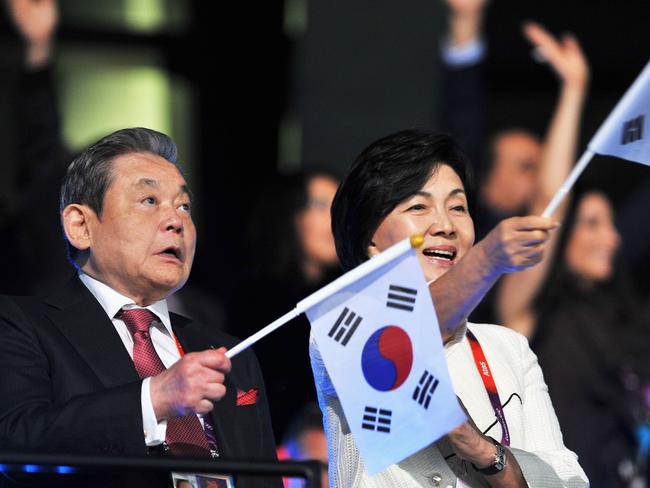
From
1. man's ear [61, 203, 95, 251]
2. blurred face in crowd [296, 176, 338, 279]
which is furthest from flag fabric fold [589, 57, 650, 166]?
blurred face in crowd [296, 176, 338, 279]

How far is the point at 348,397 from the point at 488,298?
3.51 metres

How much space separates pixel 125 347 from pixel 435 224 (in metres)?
0.79

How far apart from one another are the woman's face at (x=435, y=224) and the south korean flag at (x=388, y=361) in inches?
10.4

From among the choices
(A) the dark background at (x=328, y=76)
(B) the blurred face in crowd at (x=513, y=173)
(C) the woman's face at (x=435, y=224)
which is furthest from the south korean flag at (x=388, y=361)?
(A) the dark background at (x=328, y=76)

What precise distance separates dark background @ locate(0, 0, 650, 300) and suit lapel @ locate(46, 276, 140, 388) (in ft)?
12.3

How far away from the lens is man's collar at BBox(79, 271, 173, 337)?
322 cm

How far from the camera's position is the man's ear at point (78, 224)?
330 cm

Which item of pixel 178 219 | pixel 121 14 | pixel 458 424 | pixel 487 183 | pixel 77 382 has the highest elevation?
pixel 121 14

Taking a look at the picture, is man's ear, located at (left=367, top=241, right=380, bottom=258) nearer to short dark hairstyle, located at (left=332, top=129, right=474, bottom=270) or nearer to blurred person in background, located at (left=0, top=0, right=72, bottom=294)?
short dark hairstyle, located at (left=332, top=129, right=474, bottom=270)

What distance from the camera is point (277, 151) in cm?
739

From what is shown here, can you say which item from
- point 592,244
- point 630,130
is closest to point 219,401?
point 630,130

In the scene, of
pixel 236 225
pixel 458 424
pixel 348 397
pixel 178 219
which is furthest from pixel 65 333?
pixel 236 225

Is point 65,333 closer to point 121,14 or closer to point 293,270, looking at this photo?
point 293,270

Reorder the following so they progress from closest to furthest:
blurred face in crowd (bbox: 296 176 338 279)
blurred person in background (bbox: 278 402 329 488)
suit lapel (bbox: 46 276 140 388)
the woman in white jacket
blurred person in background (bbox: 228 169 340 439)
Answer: the woman in white jacket < suit lapel (bbox: 46 276 140 388) < blurred person in background (bbox: 278 402 329 488) < blurred person in background (bbox: 228 169 340 439) < blurred face in crowd (bbox: 296 176 338 279)
